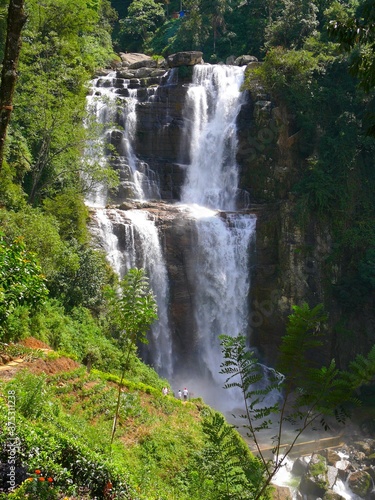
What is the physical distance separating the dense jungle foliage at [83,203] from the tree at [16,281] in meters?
0.02

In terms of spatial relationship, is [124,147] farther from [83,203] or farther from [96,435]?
[96,435]

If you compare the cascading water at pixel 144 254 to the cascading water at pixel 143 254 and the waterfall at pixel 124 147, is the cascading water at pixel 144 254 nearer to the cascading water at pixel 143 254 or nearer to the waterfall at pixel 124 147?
the cascading water at pixel 143 254

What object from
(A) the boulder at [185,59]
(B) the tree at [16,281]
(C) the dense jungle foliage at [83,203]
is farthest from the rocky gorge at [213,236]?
(B) the tree at [16,281]

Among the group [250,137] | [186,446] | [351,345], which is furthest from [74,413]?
[250,137]

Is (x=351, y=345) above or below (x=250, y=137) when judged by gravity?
below

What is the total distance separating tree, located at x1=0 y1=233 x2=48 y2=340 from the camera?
269 inches

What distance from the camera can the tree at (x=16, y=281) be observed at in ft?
22.4

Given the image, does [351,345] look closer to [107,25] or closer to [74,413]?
[74,413]

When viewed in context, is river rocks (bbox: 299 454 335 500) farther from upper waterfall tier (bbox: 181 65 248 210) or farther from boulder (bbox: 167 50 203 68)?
boulder (bbox: 167 50 203 68)

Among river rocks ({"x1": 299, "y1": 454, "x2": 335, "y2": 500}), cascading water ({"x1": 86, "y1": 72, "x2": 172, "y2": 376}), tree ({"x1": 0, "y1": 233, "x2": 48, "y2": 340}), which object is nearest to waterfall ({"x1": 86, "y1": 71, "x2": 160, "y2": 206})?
cascading water ({"x1": 86, "y1": 72, "x2": 172, "y2": 376})

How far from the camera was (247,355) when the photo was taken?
20.0 ft

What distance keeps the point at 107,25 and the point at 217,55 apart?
12.4 m

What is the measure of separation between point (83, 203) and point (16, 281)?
14.6 metres

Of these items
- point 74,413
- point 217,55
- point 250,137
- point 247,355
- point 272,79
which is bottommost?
point 74,413
